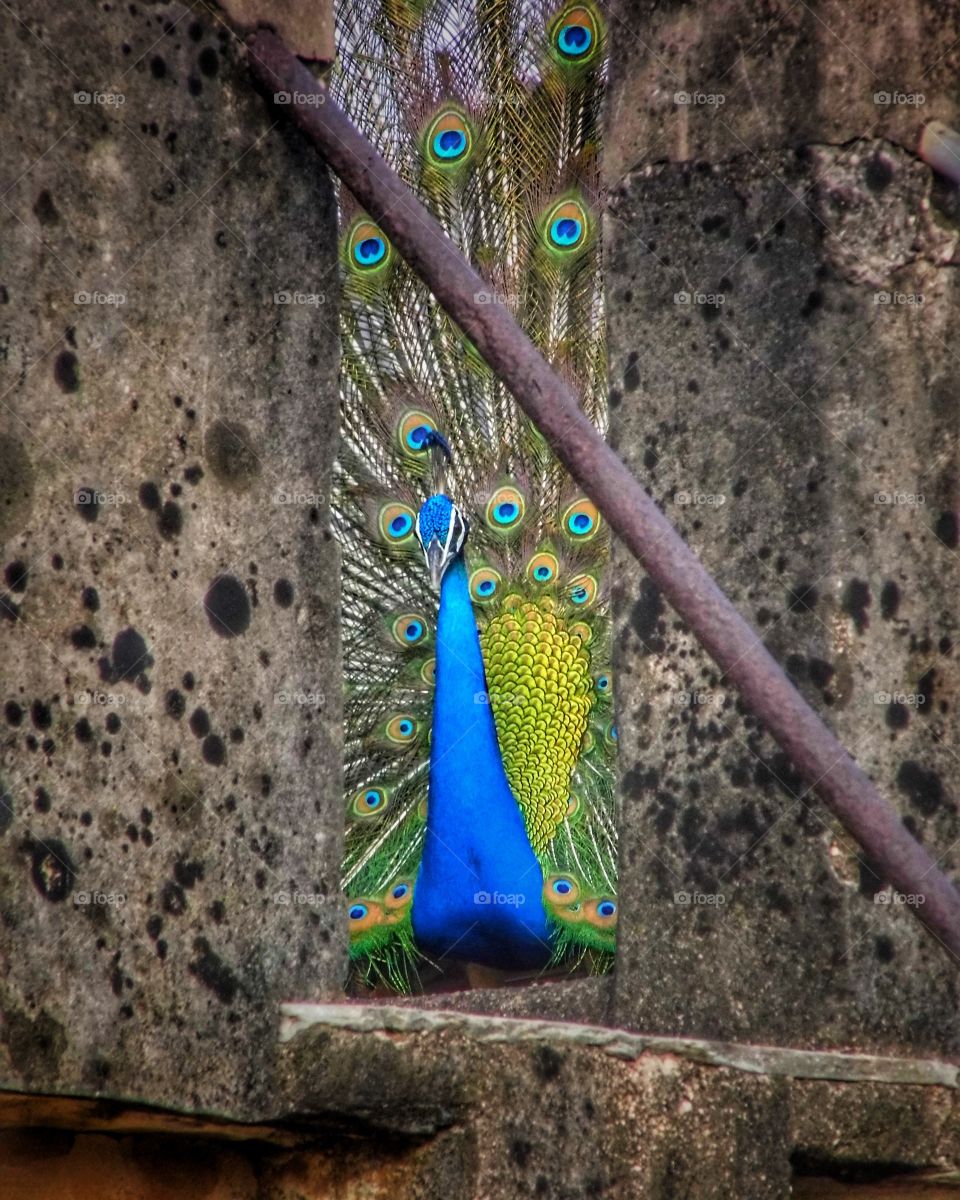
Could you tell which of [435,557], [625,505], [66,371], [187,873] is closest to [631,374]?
[625,505]

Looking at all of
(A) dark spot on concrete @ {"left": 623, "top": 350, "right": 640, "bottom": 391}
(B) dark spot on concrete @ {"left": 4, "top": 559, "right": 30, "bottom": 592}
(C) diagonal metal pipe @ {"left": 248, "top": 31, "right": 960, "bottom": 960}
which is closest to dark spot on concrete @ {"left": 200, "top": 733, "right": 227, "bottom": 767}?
(B) dark spot on concrete @ {"left": 4, "top": 559, "right": 30, "bottom": 592}

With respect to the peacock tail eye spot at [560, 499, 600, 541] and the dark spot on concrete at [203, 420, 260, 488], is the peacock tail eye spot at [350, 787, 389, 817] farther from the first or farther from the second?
the dark spot on concrete at [203, 420, 260, 488]

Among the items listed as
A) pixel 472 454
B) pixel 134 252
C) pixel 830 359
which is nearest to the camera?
pixel 134 252

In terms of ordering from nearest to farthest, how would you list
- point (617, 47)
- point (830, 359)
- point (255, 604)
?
point (255, 604) < point (830, 359) < point (617, 47)

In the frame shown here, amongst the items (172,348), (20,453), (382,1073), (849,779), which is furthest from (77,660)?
(849,779)

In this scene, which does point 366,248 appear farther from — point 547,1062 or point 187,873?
point 547,1062

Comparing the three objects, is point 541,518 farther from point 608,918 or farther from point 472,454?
point 608,918
